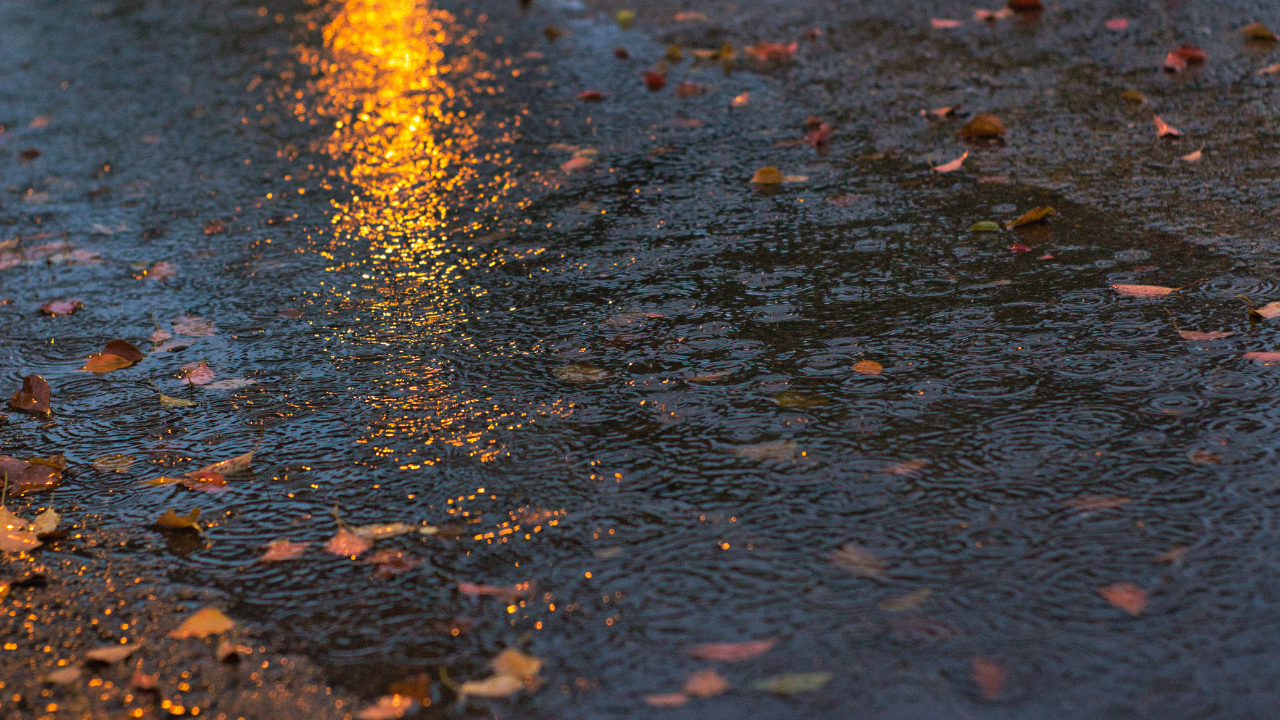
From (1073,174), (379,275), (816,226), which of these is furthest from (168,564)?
(1073,174)

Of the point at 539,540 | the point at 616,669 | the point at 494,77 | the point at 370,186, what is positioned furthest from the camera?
the point at 494,77

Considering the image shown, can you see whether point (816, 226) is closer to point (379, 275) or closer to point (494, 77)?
point (379, 275)

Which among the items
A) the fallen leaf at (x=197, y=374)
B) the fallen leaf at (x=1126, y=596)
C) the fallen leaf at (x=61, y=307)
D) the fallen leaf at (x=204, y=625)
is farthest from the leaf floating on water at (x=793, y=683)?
the fallen leaf at (x=61, y=307)

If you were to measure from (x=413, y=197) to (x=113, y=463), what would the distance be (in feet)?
6.29

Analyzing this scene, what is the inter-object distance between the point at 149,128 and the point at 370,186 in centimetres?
183

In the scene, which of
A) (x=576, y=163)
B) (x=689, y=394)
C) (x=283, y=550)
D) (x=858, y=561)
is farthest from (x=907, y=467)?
(x=576, y=163)

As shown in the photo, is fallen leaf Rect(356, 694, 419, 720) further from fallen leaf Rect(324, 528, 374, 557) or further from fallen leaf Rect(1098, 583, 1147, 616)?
fallen leaf Rect(1098, 583, 1147, 616)

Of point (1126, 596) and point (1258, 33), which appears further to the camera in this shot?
point (1258, 33)

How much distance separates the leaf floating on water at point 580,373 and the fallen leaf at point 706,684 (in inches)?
43.5

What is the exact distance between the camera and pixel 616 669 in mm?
1825

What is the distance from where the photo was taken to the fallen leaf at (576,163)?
4355 millimetres

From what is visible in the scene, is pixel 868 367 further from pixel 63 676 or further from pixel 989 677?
pixel 63 676

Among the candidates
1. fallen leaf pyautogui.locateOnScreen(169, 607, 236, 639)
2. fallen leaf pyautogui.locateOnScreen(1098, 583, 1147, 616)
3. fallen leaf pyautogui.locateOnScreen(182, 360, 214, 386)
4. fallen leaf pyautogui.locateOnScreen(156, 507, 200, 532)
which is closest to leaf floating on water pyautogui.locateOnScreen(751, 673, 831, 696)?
fallen leaf pyautogui.locateOnScreen(1098, 583, 1147, 616)

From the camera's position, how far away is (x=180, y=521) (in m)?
2.31
